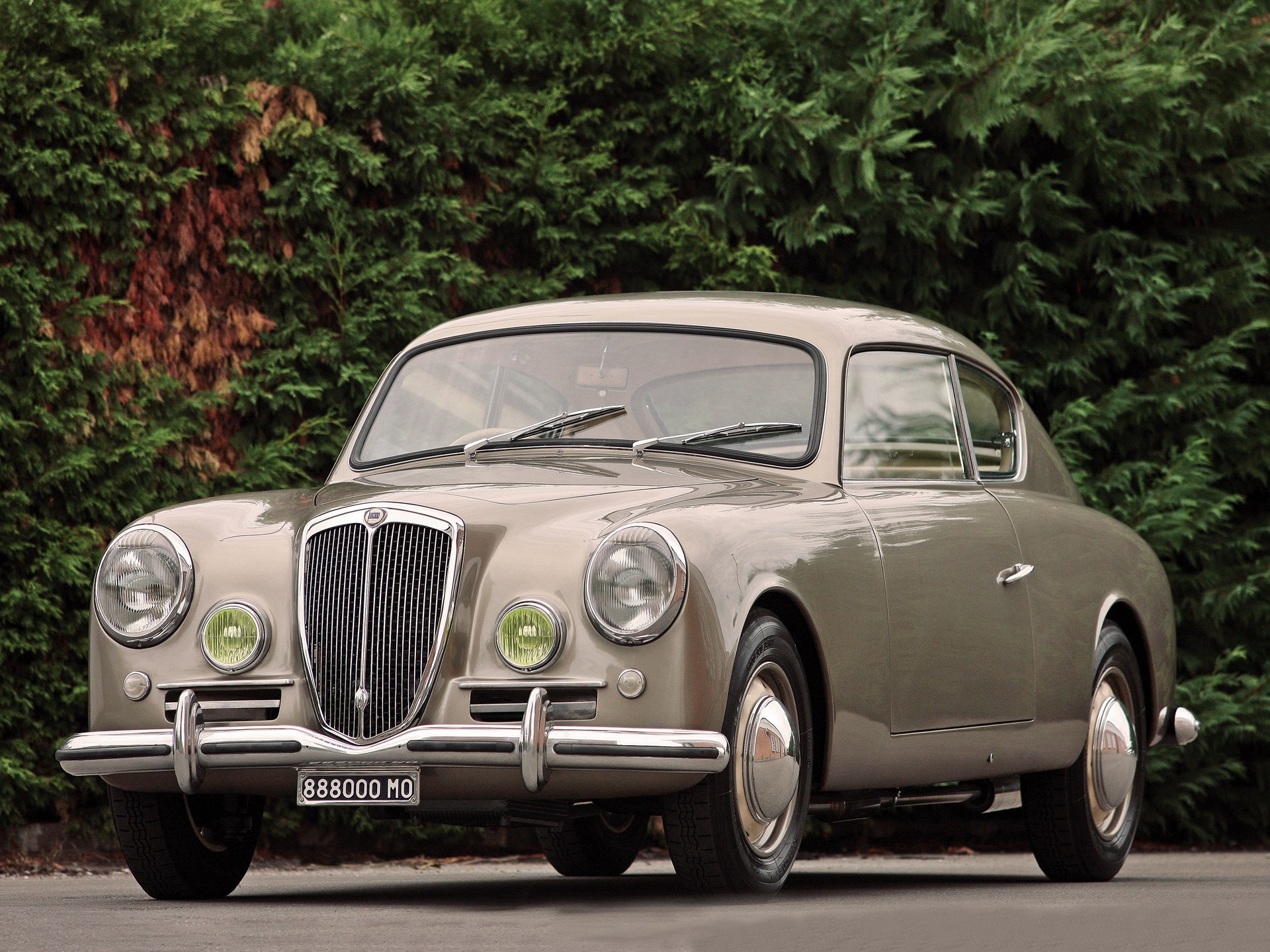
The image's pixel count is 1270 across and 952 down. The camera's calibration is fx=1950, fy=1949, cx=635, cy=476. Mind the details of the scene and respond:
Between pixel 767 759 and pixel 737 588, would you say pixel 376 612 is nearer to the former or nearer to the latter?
pixel 737 588

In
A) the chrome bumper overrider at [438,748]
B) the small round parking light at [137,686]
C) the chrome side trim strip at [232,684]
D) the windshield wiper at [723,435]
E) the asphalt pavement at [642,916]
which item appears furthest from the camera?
the windshield wiper at [723,435]

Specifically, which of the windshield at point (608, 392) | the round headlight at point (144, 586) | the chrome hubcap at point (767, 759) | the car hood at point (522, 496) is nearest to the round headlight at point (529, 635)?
the car hood at point (522, 496)

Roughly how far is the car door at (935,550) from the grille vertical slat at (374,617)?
154 centimetres

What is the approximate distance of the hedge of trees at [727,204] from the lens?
9.01m

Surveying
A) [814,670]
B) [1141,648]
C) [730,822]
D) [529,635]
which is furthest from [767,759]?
[1141,648]

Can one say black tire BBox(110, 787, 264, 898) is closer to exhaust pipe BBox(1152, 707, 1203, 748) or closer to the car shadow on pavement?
the car shadow on pavement

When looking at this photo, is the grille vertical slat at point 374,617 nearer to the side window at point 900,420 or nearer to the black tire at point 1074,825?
the side window at point 900,420

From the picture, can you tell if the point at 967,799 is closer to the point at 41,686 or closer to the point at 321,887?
the point at 321,887

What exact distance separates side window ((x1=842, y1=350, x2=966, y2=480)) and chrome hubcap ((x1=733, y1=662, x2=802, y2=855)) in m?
1.09

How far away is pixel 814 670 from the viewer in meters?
5.71

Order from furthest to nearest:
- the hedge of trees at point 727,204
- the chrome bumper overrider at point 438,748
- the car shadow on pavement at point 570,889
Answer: the hedge of trees at point 727,204, the car shadow on pavement at point 570,889, the chrome bumper overrider at point 438,748

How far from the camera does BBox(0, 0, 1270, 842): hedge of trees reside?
901 centimetres

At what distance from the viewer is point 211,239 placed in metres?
9.19

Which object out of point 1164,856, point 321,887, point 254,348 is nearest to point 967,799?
point 321,887
